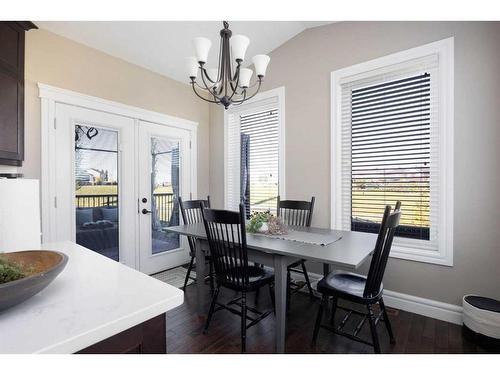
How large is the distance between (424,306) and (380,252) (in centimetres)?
127

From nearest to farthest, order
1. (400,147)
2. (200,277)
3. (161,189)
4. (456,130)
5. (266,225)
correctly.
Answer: (456,130) < (266,225) < (200,277) < (400,147) < (161,189)

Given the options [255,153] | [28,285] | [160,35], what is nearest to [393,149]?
[255,153]

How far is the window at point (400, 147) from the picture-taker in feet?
7.55

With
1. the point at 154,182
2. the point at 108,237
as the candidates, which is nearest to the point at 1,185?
the point at 108,237

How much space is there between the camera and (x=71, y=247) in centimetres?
152

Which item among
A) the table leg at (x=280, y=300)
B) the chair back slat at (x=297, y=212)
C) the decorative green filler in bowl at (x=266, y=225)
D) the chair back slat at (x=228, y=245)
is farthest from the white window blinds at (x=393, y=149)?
the chair back slat at (x=228, y=245)

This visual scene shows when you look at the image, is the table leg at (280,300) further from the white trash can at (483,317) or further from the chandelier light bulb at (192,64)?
the chandelier light bulb at (192,64)

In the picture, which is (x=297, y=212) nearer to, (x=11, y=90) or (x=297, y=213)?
(x=297, y=213)

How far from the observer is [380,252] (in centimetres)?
167

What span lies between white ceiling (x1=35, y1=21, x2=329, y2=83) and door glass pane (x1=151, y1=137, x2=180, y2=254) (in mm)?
1038

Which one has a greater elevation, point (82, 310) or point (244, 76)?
point (244, 76)

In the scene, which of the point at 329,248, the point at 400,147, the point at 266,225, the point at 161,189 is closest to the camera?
the point at 329,248

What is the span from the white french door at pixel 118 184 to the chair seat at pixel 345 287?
1.80 m

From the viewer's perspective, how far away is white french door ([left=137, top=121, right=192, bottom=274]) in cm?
341
